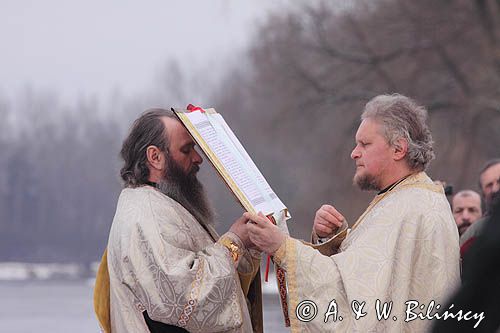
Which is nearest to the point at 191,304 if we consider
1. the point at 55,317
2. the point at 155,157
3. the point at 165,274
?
the point at 165,274

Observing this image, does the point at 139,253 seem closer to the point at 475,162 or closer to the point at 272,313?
the point at 272,313

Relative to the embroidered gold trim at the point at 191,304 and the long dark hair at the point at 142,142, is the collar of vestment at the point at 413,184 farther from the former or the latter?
the long dark hair at the point at 142,142

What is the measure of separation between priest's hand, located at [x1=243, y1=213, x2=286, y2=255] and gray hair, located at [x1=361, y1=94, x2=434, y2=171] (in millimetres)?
695

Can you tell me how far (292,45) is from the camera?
28.8 metres

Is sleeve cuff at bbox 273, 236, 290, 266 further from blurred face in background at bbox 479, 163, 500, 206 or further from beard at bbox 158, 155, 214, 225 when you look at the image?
blurred face in background at bbox 479, 163, 500, 206

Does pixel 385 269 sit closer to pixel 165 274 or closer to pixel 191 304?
pixel 191 304

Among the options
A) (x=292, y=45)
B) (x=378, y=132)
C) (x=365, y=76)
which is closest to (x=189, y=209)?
(x=378, y=132)

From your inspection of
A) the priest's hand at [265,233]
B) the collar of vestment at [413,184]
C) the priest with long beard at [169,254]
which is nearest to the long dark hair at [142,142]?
the priest with long beard at [169,254]

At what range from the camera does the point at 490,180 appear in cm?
849

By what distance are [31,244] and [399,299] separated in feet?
249

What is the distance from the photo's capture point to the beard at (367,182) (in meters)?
5.89

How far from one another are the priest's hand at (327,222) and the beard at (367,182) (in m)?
0.37

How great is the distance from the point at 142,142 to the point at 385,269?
4.82 ft

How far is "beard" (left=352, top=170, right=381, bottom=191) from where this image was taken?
19.3 ft
